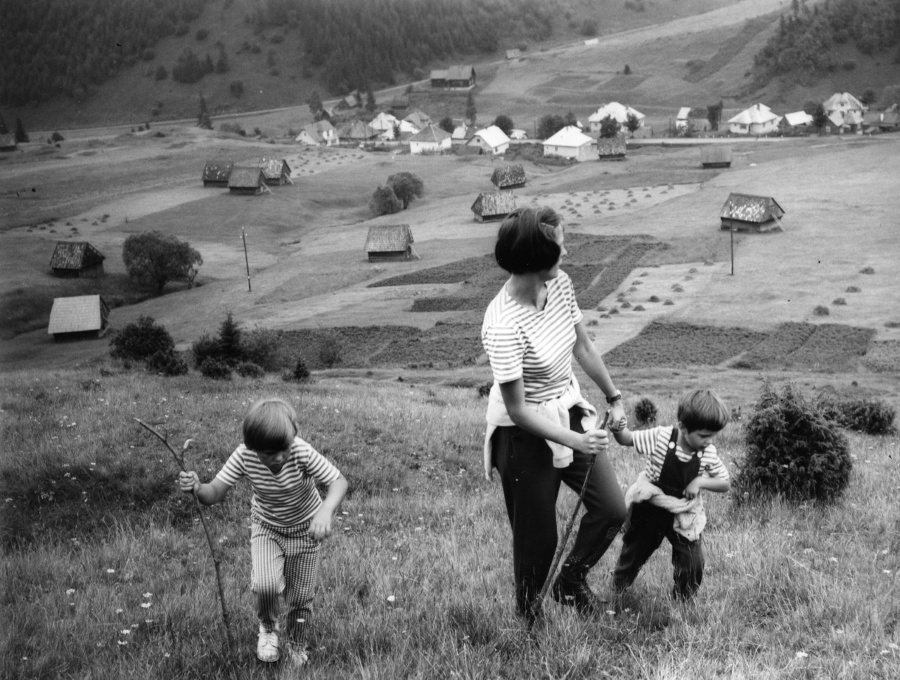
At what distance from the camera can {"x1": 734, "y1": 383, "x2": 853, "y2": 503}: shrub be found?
934cm

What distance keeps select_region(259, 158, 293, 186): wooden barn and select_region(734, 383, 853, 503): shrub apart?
107490 millimetres

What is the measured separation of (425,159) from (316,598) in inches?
4896

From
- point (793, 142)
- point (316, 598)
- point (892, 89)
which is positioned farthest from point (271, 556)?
point (892, 89)

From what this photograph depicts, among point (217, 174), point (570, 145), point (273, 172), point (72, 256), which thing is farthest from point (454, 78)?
point (72, 256)

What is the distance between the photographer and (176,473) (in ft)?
35.9

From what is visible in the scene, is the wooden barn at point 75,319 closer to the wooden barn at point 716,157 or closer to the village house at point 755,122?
the wooden barn at point 716,157

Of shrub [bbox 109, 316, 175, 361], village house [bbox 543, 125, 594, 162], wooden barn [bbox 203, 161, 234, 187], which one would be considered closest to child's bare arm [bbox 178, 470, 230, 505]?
shrub [bbox 109, 316, 175, 361]

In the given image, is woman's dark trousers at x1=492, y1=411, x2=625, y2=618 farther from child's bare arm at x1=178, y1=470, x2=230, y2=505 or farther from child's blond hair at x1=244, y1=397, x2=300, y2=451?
child's bare arm at x1=178, y1=470, x2=230, y2=505

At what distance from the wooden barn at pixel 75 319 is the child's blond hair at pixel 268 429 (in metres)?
61.9

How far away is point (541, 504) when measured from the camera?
212 inches

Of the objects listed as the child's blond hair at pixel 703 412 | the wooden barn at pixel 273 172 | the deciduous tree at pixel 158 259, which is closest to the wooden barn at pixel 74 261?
the deciduous tree at pixel 158 259

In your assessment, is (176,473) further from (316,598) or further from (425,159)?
(425,159)

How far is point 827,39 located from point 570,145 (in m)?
73.9

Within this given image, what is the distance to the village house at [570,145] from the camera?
125 metres
